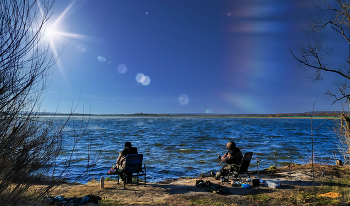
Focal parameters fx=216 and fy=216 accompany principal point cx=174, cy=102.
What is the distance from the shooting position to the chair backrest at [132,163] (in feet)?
27.1

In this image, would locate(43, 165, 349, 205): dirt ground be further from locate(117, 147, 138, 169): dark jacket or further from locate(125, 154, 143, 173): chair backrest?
locate(117, 147, 138, 169): dark jacket

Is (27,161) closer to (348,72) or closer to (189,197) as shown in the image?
(189,197)

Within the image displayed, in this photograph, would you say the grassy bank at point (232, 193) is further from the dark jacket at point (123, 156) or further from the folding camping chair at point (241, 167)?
the dark jacket at point (123, 156)

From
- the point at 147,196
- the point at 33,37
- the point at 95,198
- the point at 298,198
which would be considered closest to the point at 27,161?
the point at 33,37

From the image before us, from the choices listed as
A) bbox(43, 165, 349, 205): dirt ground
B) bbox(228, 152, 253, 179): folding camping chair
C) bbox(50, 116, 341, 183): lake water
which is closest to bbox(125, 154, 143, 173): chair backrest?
bbox(43, 165, 349, 205): dirt ground

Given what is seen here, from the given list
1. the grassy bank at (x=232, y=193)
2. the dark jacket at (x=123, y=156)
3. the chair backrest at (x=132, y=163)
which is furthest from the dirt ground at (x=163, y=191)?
the dark jacket at (x=123, y=156)

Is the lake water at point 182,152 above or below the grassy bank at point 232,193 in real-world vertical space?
below

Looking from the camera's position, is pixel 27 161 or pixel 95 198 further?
pixel 95 198

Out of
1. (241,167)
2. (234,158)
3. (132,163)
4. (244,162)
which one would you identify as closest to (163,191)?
(132,163)

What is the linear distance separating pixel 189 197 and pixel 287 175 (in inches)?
199

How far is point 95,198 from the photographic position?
6.40 metres

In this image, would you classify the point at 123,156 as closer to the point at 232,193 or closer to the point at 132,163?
the point at 132,163

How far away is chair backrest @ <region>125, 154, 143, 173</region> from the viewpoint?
27.1ft

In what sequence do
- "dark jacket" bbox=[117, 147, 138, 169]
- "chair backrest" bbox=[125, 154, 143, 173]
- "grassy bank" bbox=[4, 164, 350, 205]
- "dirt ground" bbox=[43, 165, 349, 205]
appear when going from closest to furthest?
"grassy bank" bbox=[4, 164, 350, 205] < "dirt ground" bbox=[43, 165, 349, 205] < "chair backrest" bbox=[125, 154, 143, 173] < "dark jacket" bbox=[117, 147, 138, 169]
